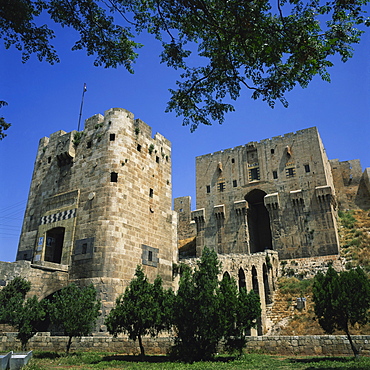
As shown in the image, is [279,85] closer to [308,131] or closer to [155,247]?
[155,247]

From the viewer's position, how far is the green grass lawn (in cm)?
1091

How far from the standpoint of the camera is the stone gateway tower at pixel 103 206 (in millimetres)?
19531

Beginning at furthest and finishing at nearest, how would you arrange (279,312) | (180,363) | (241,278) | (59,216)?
(241,278)
(279,312)
(59,216)
(180,363)

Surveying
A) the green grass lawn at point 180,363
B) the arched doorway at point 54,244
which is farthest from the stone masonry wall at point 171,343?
the arched doorway at point 54,244

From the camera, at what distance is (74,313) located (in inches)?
580

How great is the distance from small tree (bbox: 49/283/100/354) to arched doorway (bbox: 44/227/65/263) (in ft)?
24.5

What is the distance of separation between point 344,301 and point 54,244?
Result: 18316 mm

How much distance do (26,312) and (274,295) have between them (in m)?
22.5

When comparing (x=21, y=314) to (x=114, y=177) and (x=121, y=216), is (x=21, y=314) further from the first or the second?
(x=114, y=177)

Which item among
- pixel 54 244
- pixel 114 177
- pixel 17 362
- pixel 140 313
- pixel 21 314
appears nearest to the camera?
pixel 17 362

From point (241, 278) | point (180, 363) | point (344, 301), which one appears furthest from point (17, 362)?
point (241, 278)

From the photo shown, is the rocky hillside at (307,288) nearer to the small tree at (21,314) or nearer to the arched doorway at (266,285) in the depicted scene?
the arched doorway at (266,285)

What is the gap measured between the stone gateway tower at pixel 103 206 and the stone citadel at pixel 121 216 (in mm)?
64

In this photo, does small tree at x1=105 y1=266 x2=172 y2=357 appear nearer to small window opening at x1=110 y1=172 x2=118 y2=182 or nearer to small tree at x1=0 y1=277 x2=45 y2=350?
small tree at x1=0 y1=277 x2=45 y2=350
